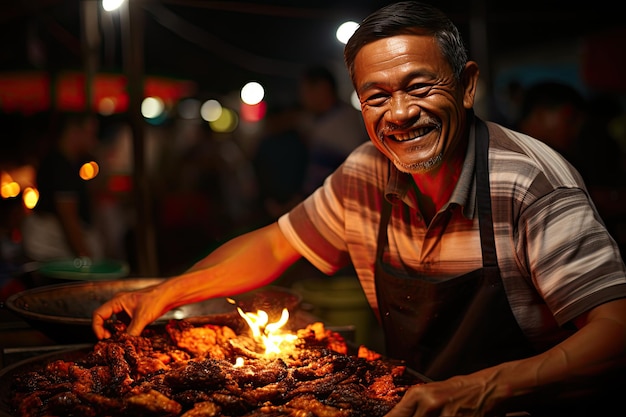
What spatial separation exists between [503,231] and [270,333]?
112cm

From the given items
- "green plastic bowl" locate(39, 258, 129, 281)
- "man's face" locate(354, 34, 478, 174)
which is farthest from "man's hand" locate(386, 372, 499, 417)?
"green plastic bowl" locate(39, 258, 129, 281)

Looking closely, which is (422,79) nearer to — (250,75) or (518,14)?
(518,14)

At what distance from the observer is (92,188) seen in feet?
34.2

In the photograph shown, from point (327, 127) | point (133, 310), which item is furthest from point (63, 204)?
point (133, 310)

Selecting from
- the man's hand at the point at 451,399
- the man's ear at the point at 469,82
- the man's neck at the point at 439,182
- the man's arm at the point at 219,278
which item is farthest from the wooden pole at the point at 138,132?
the man's hand at the point at 451,399

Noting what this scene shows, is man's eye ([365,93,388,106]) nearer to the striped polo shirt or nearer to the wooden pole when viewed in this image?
the striped polo shirt

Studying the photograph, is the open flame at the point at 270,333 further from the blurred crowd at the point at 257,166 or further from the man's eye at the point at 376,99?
the blurred crowd at the point at 257,166

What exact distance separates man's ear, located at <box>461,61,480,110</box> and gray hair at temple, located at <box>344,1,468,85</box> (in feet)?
0.14

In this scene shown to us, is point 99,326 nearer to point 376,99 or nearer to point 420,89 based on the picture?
point 376,99

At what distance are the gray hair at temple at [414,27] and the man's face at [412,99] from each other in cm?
3

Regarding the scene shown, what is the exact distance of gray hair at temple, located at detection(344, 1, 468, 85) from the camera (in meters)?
2.51

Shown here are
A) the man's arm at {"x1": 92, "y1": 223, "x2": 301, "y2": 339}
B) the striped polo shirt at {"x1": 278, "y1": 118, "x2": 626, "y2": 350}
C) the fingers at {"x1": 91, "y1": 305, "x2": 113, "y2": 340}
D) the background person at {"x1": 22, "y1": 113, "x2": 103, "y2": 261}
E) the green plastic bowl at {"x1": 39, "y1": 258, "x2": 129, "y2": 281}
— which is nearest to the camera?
the striped polo shirt at {"x1": 278, "y1": 118, "x2": 626, "y2": 350}

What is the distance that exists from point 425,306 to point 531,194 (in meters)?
0.67

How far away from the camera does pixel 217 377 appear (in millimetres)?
2297
